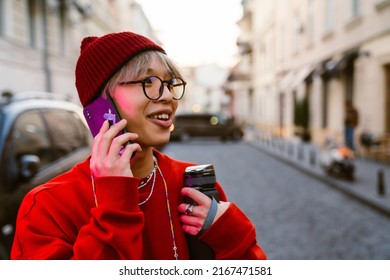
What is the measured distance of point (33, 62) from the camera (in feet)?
36.0

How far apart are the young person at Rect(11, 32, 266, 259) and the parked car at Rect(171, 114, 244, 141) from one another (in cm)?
2166

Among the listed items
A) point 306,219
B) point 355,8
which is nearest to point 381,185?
point 306,219

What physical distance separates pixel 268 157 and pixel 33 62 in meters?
7.86

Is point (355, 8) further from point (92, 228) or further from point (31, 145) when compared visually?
point (92, 228)

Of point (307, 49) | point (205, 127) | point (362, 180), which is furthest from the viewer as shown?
point (205, 127)

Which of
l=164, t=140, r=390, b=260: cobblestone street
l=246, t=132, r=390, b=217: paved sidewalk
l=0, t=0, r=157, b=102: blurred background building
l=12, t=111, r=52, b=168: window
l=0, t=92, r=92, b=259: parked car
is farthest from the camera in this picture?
l=0, t=0, r=157, b=102: blurred background building

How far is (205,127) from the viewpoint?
2345 cm

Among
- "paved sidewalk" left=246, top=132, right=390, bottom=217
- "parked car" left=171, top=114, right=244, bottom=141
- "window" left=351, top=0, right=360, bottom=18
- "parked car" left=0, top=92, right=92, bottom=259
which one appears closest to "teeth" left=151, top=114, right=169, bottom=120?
"parked car" left=0, top=92, right=92, bottom=259

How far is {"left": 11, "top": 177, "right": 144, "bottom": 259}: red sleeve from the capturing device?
39.8 inches

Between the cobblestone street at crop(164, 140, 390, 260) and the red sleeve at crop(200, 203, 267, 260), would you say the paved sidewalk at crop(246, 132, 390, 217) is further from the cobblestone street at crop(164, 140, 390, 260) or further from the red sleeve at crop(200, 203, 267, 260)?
the red sleeve at crop(200, 203, 267, 260)

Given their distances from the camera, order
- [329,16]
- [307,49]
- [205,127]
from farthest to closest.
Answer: [205,127]
[307,49]
[329,16]

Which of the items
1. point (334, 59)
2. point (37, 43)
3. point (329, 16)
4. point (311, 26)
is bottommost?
point (334, 59)

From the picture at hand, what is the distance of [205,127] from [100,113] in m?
22.4

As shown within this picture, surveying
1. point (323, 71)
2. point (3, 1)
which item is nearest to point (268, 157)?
point (323, 71)
